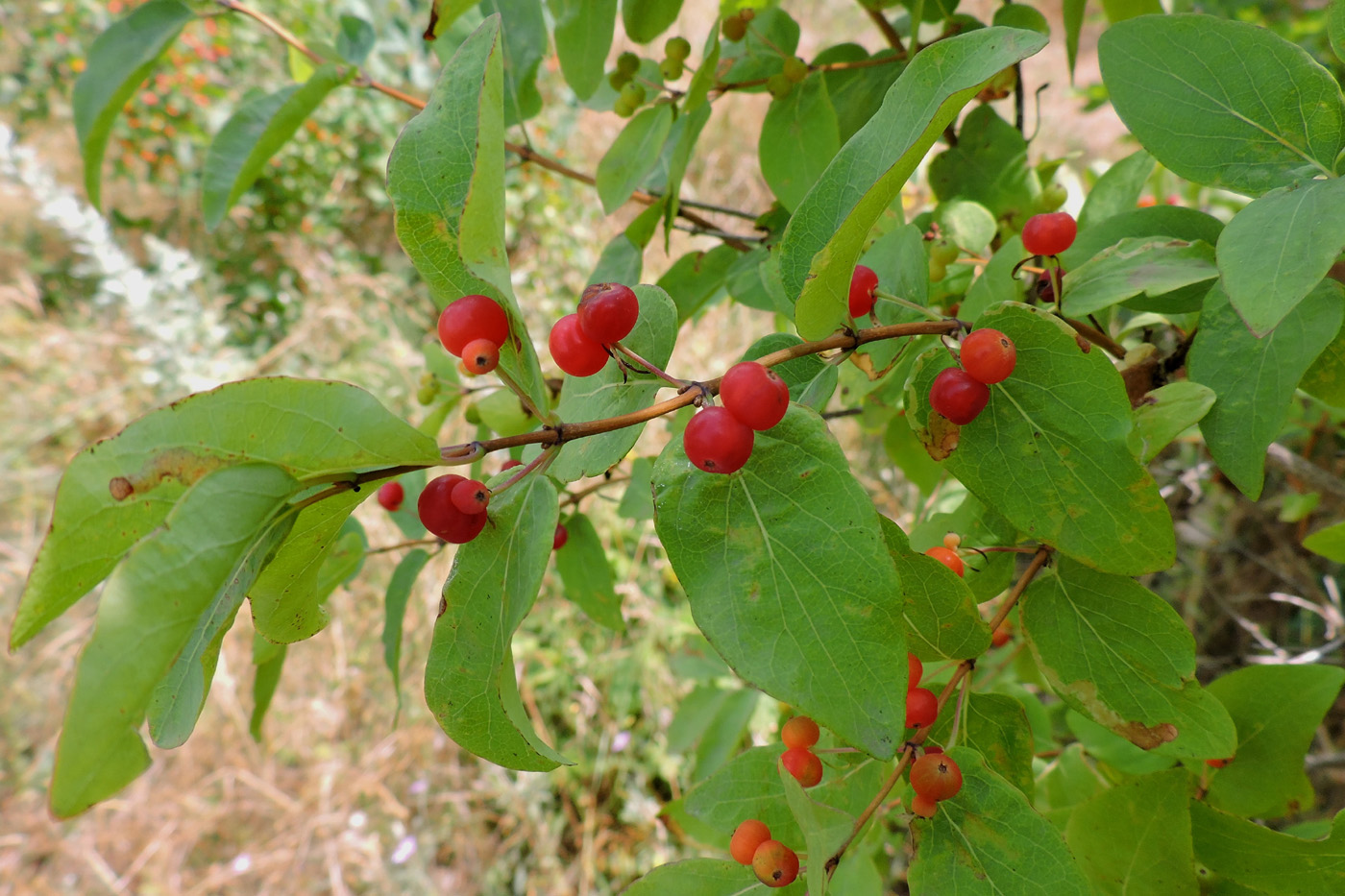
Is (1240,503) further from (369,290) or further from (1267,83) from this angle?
(369,290)

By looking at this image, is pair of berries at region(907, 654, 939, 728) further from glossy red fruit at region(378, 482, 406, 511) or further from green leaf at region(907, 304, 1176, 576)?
glossy red fruit at region(378, 482, 406, 511)

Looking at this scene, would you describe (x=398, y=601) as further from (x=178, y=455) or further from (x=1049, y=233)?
(x=1049, y=233)

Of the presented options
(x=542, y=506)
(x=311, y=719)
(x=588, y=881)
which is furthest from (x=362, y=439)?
(x=311, y=719)

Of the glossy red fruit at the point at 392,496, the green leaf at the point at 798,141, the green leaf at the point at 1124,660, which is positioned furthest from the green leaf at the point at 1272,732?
the glossy red fruit at the point at 392,496

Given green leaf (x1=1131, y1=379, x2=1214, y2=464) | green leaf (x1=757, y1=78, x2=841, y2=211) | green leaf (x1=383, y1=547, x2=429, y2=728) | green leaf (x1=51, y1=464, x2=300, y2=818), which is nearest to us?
green leaf (x1=51, y1=464, x2=300, y2=818)

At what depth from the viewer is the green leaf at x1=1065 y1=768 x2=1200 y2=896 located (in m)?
0.92

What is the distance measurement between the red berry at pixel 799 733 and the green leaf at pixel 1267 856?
1.61 feet

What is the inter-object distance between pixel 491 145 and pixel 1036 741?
4.66 ft

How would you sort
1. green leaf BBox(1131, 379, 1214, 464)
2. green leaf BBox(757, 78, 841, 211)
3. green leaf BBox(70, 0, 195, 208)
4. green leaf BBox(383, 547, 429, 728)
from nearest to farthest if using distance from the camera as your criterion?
green leaf BBox(1131, 379, 1214, 464), green leaf BBox(757, 78, 841, 211), green leaf BBox(383, 547, 429, 728), green leaf BBox(70, 0, 195, 208)

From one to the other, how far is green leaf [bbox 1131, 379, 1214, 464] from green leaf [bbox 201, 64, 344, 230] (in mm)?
1466

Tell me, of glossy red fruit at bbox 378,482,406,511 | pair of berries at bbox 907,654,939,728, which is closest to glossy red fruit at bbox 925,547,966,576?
pair of berries at bbox 907,654,939,728

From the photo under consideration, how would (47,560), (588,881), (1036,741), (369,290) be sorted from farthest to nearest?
(369,290), (588,881), (1036,741), (47,560)

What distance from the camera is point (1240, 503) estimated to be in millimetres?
2732

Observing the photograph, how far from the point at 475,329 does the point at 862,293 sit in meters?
0.41
